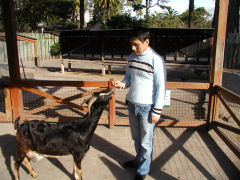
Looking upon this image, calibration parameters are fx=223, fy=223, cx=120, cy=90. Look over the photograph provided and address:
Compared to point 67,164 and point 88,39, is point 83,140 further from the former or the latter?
point 88,39

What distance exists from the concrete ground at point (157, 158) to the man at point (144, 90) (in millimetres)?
520

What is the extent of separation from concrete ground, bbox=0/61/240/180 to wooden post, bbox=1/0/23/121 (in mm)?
574

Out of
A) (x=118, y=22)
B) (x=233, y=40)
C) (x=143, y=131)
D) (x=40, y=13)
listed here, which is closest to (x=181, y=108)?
(x=143, y=131)

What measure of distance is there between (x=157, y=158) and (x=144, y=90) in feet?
4.98

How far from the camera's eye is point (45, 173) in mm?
3355

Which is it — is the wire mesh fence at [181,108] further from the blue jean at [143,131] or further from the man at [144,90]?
the man at [144,90]

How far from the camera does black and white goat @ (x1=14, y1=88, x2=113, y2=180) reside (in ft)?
9.35

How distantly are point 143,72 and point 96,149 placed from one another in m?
1.97

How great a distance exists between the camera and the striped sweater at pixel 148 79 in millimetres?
2719

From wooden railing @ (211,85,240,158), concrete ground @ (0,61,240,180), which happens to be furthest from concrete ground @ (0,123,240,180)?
wooden railing @ (211,85,240,158)

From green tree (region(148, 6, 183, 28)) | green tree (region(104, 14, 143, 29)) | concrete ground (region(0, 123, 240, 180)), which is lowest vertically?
concrete ground (region(0, 123, 240, 180))

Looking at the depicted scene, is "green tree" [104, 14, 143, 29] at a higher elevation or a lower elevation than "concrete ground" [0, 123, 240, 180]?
higher

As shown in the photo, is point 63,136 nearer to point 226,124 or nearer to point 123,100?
point 226,124

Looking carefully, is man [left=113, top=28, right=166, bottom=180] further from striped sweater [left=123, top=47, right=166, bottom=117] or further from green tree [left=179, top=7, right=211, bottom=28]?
green tree [left=179, top=7, right=211, bottom=28]
